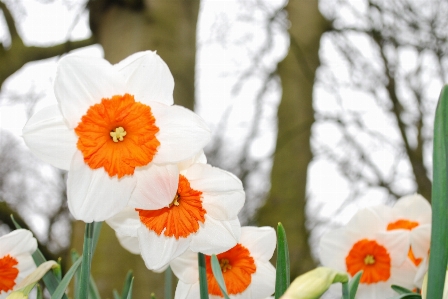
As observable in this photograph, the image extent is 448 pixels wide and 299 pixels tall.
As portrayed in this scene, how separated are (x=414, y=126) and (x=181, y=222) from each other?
3.91 meters

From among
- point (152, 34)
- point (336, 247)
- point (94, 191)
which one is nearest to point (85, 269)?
point (94, 191)

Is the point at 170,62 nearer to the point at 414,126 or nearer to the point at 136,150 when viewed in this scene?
the point at 136,150

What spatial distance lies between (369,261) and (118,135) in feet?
1.74

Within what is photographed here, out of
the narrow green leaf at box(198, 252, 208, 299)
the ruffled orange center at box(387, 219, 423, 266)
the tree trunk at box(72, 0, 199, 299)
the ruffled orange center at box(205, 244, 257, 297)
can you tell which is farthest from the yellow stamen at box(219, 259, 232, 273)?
the tree trunk at box(72, 0, 199, 299)

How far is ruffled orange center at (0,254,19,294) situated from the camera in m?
0.66

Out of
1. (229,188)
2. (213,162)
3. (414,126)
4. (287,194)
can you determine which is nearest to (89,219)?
(229,188)

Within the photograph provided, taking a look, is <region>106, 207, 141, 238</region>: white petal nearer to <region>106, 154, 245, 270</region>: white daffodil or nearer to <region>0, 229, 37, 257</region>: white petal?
<region>106, 154, 245, 270</region>: white daffodil

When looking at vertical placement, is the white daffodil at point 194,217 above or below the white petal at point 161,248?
above

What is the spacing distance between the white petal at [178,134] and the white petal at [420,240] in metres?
0.42

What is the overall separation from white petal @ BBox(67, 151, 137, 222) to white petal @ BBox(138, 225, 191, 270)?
7cm

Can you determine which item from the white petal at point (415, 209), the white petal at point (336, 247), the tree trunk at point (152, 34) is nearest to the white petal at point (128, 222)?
the white petal at point (336, 247)

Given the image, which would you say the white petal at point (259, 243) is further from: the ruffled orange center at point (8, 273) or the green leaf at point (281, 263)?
the ruffled orange center at point (8, 273)

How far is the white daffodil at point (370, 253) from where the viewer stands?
82 cm

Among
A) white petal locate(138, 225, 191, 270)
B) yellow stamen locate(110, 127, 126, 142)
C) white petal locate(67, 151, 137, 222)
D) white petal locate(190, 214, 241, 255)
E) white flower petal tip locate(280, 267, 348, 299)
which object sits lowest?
white petal locate(138, 225, 191, 270)
